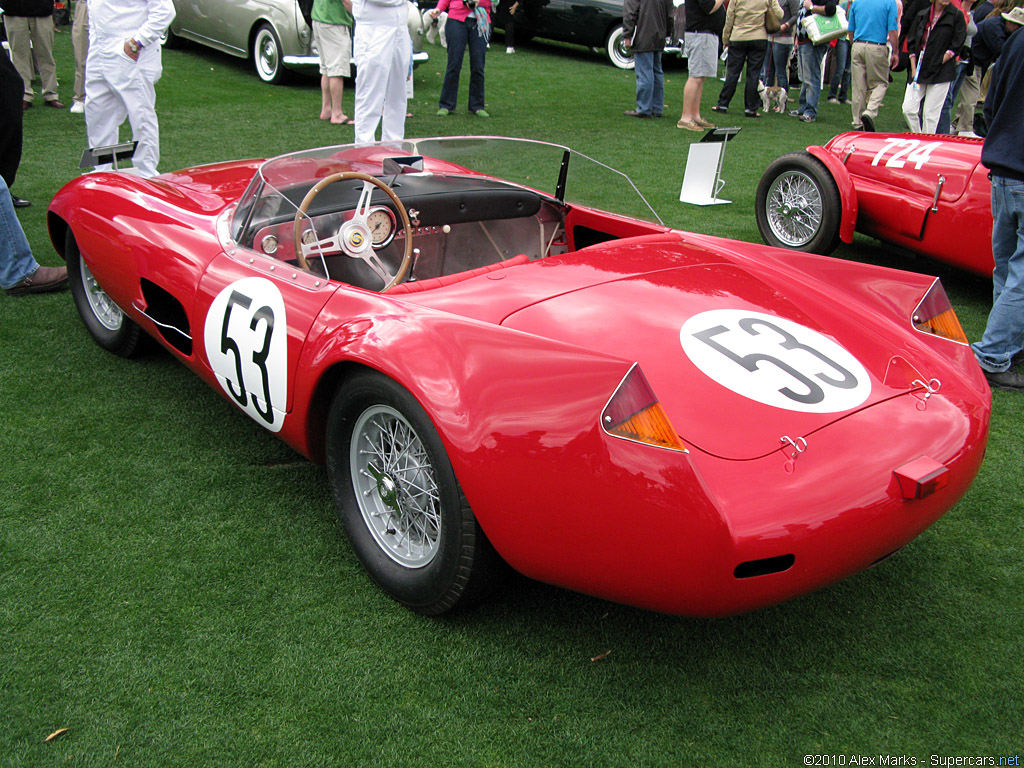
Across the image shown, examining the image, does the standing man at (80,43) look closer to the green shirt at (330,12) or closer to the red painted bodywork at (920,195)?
the green shirt at (330,12)

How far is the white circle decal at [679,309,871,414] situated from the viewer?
6.83 ft

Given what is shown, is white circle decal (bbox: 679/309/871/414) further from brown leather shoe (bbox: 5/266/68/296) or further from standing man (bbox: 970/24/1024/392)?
brown leather shoe (bbox: 5/266/68/296)

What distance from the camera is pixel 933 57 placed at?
25.5ft

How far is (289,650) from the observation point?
2166mm

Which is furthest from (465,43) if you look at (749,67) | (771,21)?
(749,67)

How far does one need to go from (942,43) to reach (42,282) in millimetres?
7711

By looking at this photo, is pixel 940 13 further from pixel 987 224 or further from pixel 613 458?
pixel 613 458

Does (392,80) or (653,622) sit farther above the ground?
(392,80)

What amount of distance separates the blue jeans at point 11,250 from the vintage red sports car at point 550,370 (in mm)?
1176

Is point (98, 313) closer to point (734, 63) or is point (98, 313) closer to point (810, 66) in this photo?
point (734, 63)

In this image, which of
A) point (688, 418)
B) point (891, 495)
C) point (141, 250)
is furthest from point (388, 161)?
point (891, 495)

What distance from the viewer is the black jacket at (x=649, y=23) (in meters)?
9.63

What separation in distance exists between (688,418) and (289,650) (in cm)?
120

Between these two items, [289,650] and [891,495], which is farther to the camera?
[289,650]
